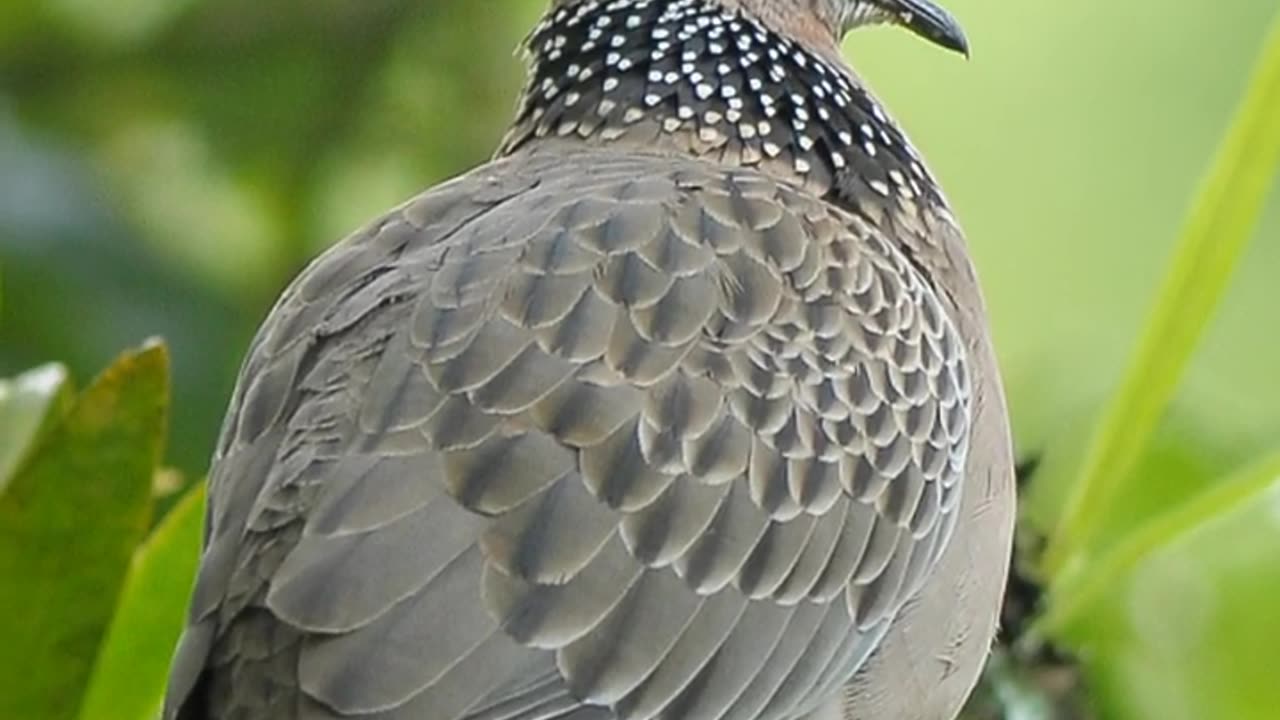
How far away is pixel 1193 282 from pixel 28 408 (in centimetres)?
108

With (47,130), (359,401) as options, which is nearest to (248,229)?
(47,130)

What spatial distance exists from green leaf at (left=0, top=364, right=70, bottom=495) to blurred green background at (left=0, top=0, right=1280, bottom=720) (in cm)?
90

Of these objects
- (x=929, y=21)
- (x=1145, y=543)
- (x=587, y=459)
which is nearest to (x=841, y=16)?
(x=929, y=21)

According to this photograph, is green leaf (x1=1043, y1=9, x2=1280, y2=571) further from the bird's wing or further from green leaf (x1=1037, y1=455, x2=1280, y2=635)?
the bird's wing

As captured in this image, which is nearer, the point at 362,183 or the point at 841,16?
the point at 841,16

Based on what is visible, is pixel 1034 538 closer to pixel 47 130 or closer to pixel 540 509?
pixel 540 509

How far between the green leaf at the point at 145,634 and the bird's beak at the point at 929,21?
86 cm

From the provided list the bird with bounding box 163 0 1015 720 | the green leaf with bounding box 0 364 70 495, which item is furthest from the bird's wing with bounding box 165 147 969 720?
the green leaf with bounding box 0 364 70 495

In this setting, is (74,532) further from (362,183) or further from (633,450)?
(362,183)

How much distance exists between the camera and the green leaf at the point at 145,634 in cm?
216

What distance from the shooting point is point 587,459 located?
5.57 ft

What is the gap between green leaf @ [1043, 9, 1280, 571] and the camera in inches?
85.8

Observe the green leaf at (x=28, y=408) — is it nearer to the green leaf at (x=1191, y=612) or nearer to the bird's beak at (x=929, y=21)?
the bird's beak at (x=929, y=21)

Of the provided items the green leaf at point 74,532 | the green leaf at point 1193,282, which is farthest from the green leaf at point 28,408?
the green leaf at point 1193,282
